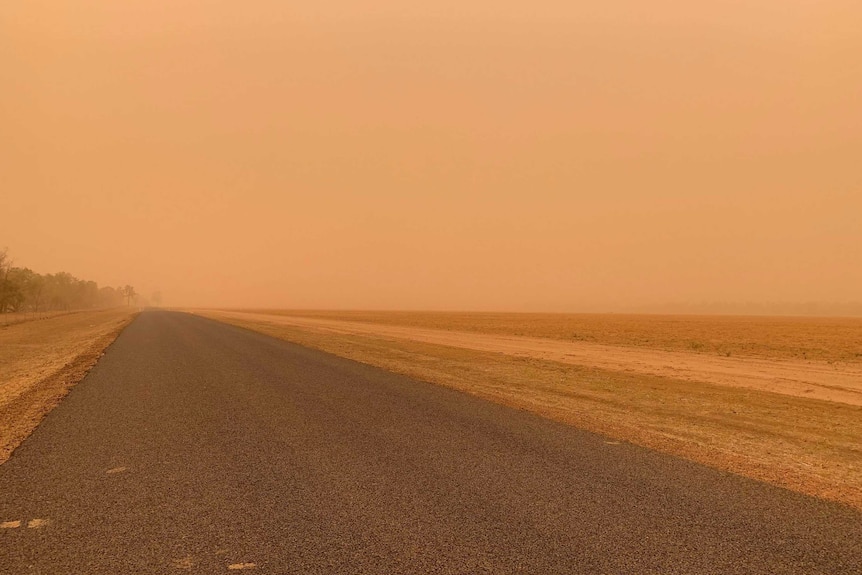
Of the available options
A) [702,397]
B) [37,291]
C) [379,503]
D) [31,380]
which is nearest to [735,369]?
[702,397]

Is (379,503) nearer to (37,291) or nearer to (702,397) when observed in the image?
(702,397)

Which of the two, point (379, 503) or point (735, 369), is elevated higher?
point (379, 503)

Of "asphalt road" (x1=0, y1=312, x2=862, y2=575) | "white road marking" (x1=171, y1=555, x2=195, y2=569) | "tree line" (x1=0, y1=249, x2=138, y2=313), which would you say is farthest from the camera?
"tree line" (x1=0, y1=249, x2=138, y2=313)

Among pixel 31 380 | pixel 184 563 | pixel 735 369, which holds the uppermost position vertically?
pixel 184 563

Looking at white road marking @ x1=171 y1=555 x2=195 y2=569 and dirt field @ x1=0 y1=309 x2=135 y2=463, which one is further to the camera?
dirt field @ x1=0 y1=309 x2=135 y2=463

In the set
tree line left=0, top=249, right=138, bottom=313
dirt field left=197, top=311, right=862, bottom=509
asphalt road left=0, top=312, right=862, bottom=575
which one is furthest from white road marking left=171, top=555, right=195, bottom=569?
tree line left=0, top=249, right=138, bottom=313

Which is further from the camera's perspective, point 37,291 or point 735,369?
point 37,291

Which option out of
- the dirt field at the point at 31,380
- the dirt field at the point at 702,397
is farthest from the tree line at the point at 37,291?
the dirt field at the point at 702,397

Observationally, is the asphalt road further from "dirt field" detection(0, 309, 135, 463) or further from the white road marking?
"dirt field" detection(0, 309, 135, 463)

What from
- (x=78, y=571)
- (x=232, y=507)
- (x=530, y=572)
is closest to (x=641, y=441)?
(x=530, y=572)

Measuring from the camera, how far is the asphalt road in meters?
4.19

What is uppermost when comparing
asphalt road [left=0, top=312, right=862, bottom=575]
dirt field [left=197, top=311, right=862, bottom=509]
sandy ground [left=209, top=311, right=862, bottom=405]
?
asphalt road [left=0, top=312, right=862, bottom=575]

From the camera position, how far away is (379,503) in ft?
17.5

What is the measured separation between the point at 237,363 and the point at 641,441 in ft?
49.3
